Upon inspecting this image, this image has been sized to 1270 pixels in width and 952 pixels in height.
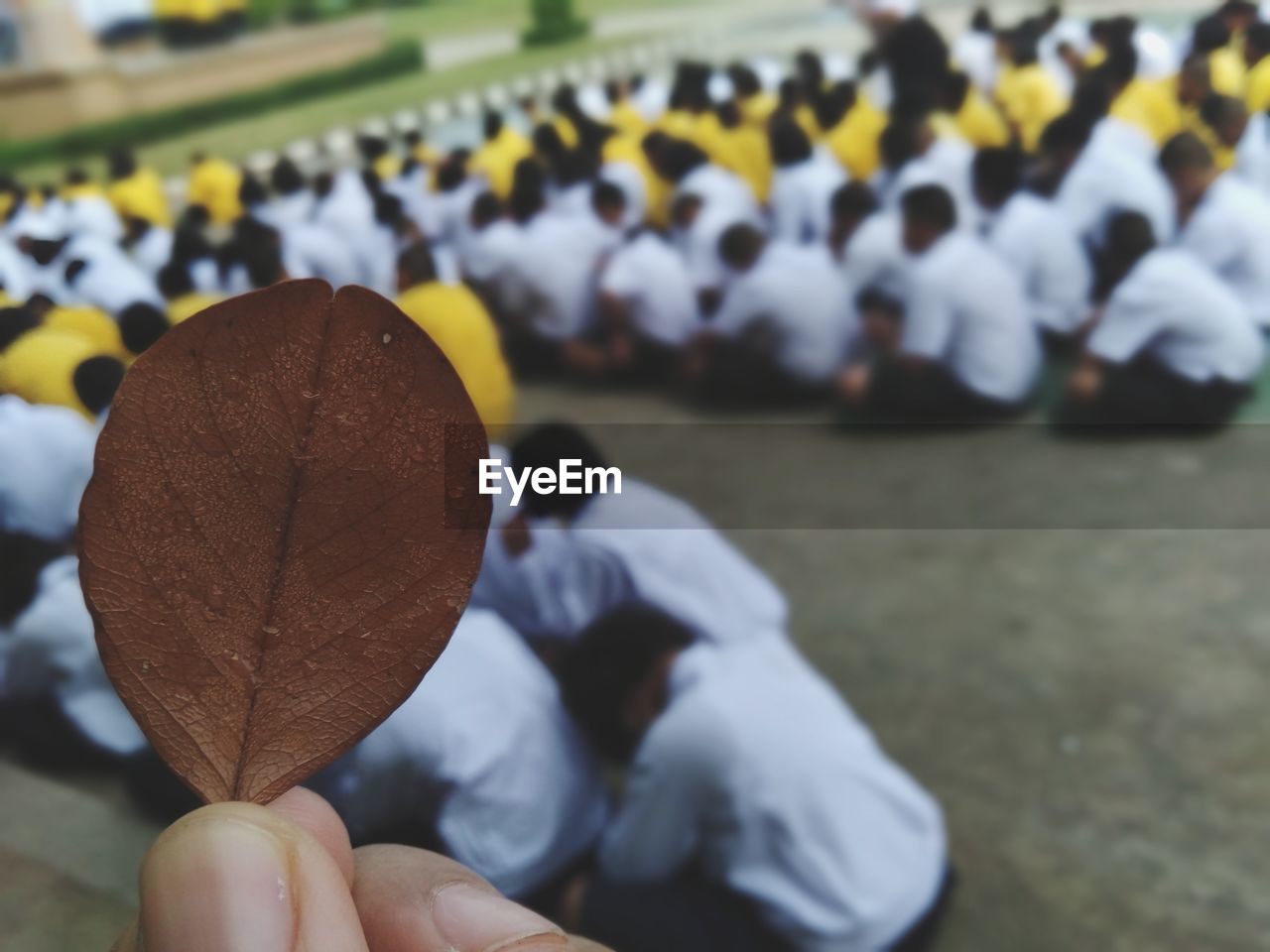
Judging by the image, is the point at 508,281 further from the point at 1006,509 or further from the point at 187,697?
the point at 187,697

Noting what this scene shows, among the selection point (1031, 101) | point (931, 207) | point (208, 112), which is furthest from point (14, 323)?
point (208, 112)

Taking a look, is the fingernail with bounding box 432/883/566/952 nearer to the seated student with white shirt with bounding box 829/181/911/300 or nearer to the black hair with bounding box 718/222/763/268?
the seated student with white shirt with bounding box 829/181/911/300

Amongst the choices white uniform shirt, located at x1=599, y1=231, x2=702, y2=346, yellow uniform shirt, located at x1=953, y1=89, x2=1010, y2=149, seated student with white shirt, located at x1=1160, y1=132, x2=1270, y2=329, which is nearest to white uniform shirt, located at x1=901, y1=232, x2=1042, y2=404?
seated student with white shirt, located at x1=1160, y1=132, x2=1270, y2=329

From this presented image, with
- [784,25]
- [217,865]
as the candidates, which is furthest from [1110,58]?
[784,25]

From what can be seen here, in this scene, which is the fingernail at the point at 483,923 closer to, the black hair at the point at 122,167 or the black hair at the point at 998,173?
the black hair at the point at 998,173

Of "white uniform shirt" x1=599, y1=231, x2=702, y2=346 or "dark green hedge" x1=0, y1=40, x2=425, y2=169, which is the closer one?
"white uniform shirt" x1=599, y1=231, x2=702, y2=346

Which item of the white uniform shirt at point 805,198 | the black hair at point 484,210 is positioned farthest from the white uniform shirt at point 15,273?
the white uniform shirt at point 805,198
